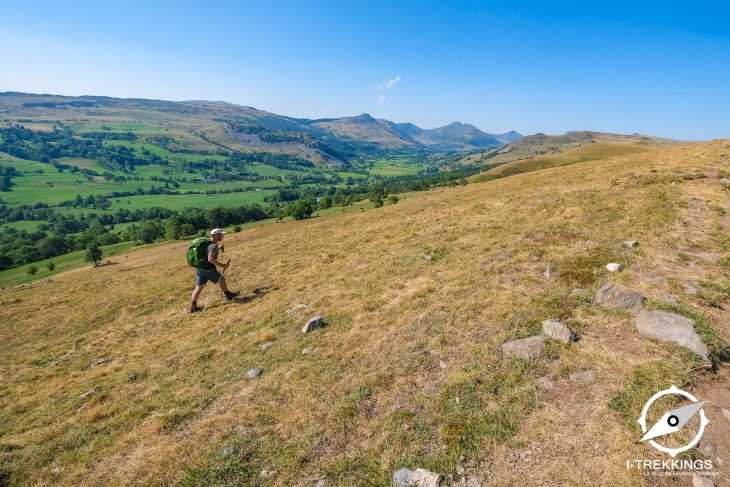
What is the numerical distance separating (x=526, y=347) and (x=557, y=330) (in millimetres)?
936

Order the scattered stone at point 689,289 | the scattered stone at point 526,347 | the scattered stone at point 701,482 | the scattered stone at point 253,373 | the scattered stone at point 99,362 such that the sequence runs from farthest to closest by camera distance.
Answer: the scattered stone at point 99,362 < the scattered stone at point 253,373 < the scattered stone at point 689,289 < the scattered stone at point 526,347 < the scattered stone at point 701,482

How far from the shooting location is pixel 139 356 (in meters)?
13.5

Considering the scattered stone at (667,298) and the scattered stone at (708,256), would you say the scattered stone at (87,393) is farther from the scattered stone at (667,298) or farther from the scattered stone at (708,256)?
the scattered stone at (708,256)

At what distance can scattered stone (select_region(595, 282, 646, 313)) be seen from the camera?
350 inches

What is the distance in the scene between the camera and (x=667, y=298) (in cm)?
896

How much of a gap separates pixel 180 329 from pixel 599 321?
15497mm

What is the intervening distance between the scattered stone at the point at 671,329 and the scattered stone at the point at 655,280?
1.97 meters

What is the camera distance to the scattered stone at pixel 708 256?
36.9 feet

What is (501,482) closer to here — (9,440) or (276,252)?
(9,440)

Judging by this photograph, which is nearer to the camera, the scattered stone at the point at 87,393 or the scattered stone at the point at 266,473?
the scattered stone at the point at 266,473

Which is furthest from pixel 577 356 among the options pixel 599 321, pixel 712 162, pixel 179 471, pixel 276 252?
pixel 712 162

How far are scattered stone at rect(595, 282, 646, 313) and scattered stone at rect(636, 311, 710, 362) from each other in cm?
46

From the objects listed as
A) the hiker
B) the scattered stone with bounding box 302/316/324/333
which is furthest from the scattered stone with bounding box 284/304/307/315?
the hiker

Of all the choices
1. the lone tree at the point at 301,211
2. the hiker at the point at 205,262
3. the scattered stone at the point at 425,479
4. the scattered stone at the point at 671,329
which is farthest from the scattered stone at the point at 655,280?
the lone tree at the point at 301,211
